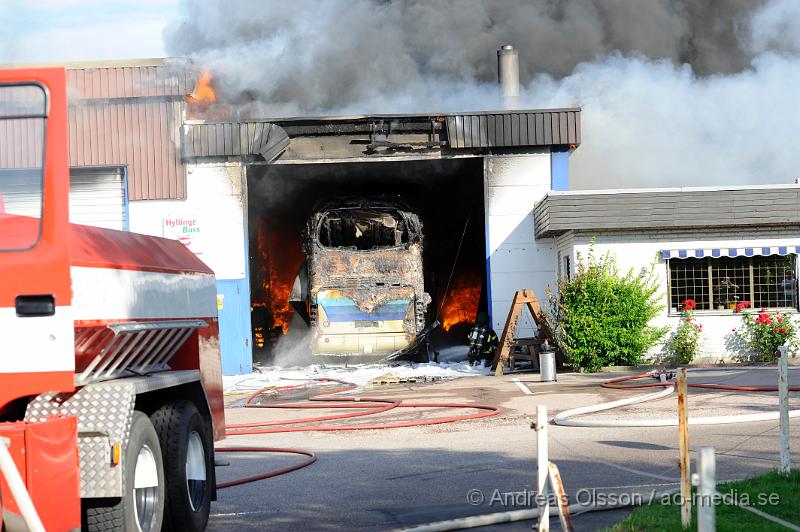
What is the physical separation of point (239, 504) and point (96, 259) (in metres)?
3.41

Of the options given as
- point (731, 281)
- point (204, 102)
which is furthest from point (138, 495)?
point (204, 102)

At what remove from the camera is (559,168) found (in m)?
24.2

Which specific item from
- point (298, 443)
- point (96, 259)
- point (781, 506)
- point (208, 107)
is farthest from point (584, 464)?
point (208, 107)

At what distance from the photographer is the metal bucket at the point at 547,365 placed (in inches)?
717

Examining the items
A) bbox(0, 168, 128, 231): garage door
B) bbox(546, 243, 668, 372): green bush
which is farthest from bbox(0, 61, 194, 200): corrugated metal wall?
bbox(546, 243, 668, 372): green bush

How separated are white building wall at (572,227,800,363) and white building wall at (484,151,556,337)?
268 centimetres

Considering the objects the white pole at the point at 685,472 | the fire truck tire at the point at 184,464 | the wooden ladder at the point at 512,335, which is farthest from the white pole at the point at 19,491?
the wooden ladder at the point at 512,335

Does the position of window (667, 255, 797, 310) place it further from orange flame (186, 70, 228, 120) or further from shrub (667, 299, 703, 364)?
orange flame (186, 70, 228, 120)

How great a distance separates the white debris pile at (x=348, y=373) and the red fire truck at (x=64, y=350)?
13521 mm

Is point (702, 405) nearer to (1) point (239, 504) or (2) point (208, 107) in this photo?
(1) point (239, 504)

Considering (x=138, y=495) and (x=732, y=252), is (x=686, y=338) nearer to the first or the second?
(x=732, y=252)

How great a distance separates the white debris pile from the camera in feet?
68.0

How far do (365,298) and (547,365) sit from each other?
200 inches

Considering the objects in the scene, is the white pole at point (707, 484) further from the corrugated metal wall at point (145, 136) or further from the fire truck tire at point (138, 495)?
the corrugated metal wall at point (145, 136)
